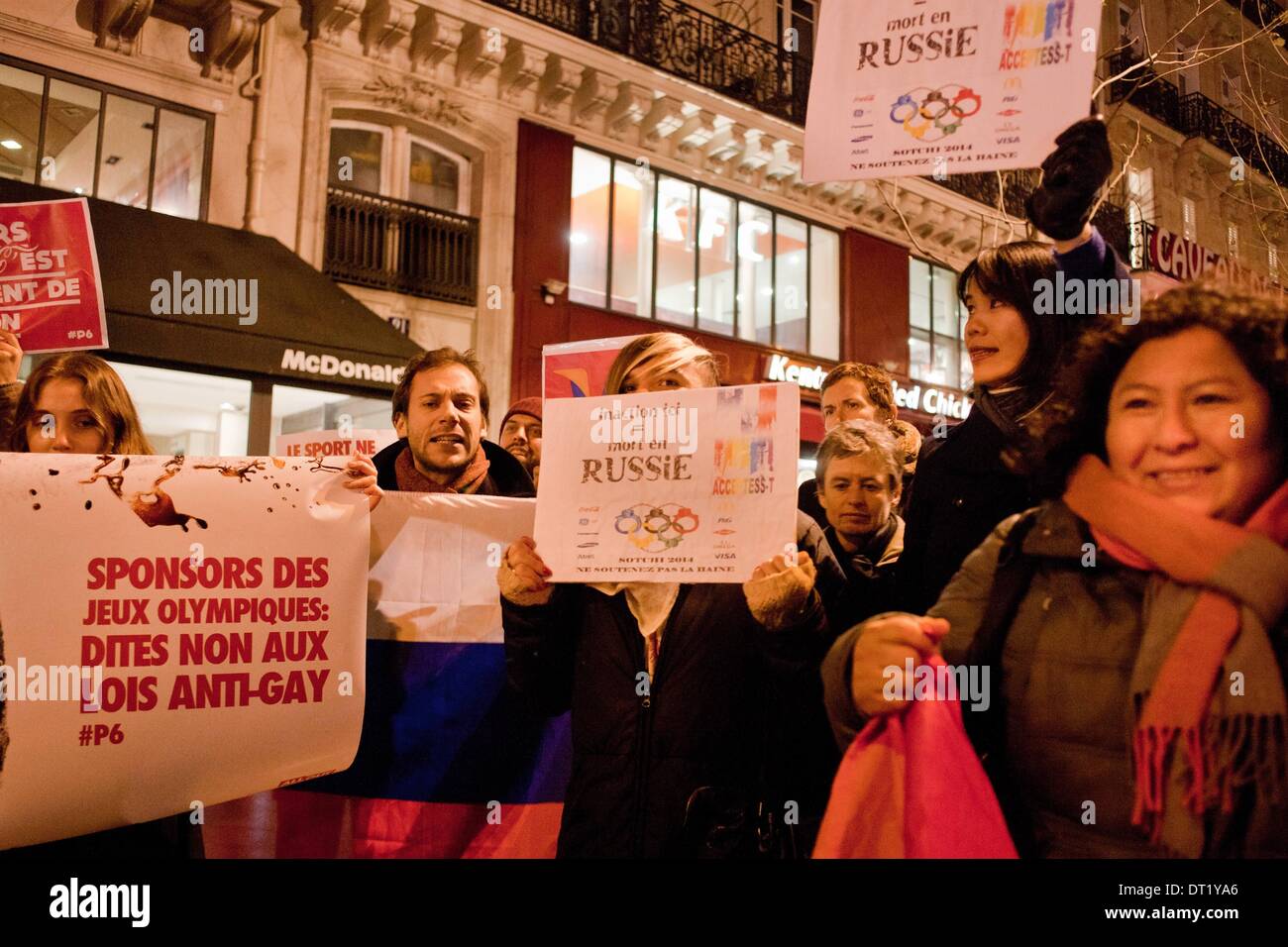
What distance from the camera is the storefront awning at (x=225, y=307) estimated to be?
782 centimetres

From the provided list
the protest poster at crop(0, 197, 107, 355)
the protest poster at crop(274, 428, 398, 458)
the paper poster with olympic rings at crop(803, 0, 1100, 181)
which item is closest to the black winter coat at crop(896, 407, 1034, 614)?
the paper poster with olympic rings at crop(803, 0, 1100, 181)

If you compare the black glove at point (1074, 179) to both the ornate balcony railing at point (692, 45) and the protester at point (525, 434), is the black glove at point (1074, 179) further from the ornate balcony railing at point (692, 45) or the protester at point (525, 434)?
the ornate balcony railing at point (692, 45)

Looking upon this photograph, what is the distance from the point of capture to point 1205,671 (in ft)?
4.93

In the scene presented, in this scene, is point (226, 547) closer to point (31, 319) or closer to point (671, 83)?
point (31, 319)

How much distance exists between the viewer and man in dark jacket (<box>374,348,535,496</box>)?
10.9 feet

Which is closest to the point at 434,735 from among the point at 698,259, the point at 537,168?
the point at 537,168

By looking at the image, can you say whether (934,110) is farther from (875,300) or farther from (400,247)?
(875,300)

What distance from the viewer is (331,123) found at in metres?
11.0

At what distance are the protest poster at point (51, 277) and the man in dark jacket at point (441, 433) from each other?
2.22 m

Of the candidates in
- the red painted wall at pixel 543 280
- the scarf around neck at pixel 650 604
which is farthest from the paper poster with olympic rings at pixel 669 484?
the red painted wall at pixel 543 280

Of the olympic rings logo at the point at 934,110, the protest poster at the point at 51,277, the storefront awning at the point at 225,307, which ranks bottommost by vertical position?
the olympic rings logo at the point at 934,110

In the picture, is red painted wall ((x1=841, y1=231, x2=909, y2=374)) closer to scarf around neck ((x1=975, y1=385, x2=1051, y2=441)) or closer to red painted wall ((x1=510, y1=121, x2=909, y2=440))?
red painted wall ((x1=510, y1=121, x2=909, y2=440))
